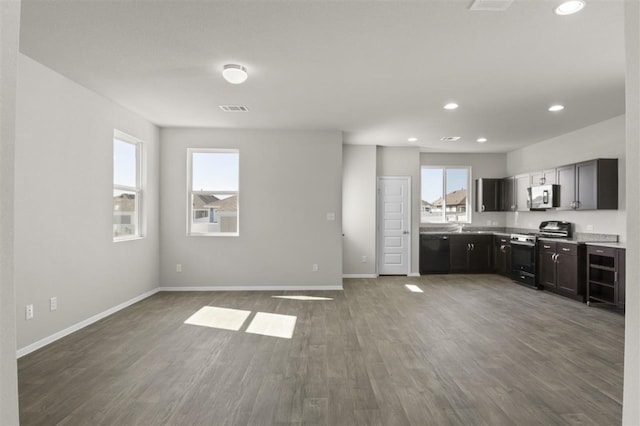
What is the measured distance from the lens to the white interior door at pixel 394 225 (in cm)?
744

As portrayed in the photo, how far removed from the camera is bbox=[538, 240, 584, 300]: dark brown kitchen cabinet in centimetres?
525

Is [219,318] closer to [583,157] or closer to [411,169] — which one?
[411,169]

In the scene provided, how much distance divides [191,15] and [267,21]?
1.77 ft

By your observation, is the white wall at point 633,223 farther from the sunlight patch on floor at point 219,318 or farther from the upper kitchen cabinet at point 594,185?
the upper kitchen cabinet at point 594,185

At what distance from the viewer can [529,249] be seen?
632cm

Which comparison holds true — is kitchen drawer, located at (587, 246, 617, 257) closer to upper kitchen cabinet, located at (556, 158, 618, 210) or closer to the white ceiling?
upper kitchen cabinet, located at (556, 158, 618, 210)

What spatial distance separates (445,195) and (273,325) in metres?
5.67

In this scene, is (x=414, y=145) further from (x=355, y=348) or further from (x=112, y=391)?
(x=112, y=391)

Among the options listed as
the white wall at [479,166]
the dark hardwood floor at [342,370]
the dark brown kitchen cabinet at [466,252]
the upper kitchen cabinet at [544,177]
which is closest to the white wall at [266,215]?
the dark hardwood floor at [342,370]

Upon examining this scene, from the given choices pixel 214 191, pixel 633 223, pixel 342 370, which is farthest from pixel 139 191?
pixel 633 223

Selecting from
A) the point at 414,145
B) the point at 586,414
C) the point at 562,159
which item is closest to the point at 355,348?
the point at 586,414

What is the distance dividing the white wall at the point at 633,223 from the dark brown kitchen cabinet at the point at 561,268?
517 cm

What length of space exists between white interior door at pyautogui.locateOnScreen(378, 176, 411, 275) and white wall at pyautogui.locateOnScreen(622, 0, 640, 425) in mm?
6437

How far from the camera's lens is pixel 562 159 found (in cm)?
640
